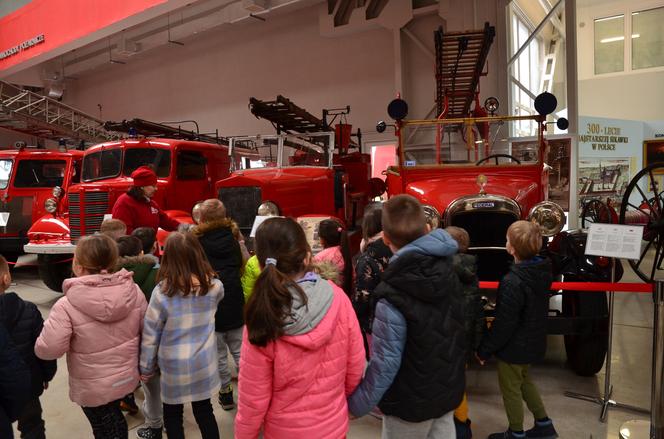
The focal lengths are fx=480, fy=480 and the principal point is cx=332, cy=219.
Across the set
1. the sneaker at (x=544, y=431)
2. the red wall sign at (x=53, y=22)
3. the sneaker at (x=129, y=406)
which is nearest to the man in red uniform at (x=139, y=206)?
the sneaker at (x=129, y=406)

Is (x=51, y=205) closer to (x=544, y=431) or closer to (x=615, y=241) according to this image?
(x=544, y=431)

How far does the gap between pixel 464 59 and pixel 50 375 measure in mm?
6024

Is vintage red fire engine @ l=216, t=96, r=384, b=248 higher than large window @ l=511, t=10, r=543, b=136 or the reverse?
the reverse

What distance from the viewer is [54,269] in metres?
6.41

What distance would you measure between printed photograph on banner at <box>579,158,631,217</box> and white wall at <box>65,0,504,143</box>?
234 cm

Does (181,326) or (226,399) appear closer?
(181,326)

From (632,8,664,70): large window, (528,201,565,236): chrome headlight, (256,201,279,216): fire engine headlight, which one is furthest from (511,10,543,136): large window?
(256,201,279,216): fire engine headlight

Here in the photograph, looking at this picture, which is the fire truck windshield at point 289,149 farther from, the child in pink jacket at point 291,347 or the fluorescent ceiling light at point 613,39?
the fluorescent ceiling light at point 613,39

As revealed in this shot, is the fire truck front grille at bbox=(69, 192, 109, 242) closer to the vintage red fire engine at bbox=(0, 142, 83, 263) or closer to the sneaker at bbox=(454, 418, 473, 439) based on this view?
the vintage red fire engine at bbox=(0, 142, 83, 263)

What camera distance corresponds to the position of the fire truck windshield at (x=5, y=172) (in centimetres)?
822

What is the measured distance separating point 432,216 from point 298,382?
8.24 feet

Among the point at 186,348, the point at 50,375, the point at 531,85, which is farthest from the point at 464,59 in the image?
the point at 50,375

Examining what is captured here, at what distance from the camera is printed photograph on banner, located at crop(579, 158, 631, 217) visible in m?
8.84

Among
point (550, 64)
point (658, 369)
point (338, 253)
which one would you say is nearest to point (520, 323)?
point (658, 369)
